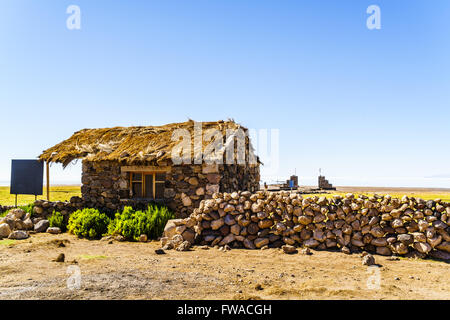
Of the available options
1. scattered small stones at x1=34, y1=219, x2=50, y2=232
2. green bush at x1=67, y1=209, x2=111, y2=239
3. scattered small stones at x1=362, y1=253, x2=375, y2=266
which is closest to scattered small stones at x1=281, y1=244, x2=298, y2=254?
scattered small stones at x1=362, y1=253, x2=375, y2=266

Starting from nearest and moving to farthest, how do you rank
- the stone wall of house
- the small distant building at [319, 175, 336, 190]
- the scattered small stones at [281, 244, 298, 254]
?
the scattered small stones at [281, 244, 298, 254] → the stone wall of house → the small distant building at [319, 175, 336, 190]

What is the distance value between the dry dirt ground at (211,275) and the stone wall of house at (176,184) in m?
2.85

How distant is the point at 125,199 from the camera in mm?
12484

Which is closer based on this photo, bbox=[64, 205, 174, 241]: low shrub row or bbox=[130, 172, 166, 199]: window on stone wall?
bbox=[64, 205, 174, 241]: low shrub row

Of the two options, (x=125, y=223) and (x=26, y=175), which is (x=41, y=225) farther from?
(x=125, y=223)

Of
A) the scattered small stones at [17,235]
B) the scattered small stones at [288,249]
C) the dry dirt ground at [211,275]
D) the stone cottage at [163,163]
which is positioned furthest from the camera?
the stone cottage at [163,163]

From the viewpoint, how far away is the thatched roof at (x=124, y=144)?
12.4m

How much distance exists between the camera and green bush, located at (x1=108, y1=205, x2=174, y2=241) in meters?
10.4

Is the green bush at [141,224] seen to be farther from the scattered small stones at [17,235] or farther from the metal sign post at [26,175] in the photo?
the metal sign post at [26,175]

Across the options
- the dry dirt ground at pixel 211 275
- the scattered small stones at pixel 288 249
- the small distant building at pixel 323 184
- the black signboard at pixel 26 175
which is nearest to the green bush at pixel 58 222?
the black signboard at pixel 26 175

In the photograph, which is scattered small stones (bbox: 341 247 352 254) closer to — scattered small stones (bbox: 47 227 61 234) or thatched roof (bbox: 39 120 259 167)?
thatched roof (bbox: 39 120 259 167)

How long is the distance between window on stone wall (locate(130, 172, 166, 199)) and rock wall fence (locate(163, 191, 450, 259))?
3.16 metres

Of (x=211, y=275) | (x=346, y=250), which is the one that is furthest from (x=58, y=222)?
(x=346, y=250)
